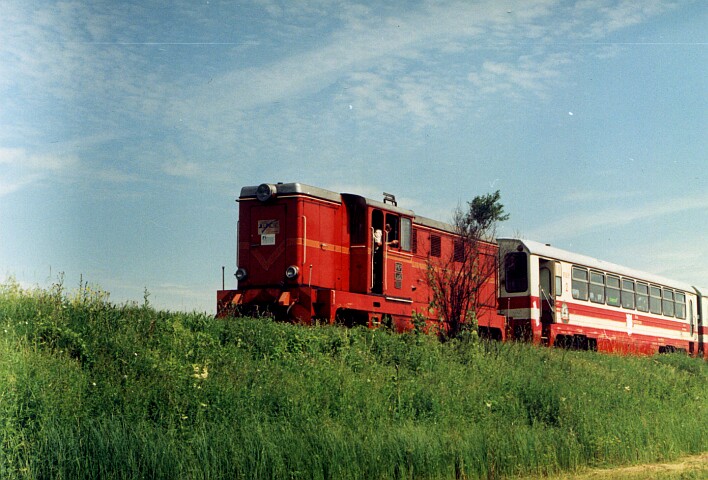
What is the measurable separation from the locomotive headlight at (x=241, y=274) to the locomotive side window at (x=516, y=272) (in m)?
9.76

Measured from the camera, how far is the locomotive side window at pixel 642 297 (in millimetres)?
29500

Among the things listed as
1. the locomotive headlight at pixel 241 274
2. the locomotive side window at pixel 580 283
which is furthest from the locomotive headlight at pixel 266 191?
the locomotive side window at pixel 580 283

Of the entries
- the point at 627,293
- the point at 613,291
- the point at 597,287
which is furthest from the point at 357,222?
the point at 627,293

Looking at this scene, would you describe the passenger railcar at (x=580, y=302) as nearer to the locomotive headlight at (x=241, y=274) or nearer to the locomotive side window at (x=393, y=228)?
the locomotive side window at (x=393, y=228)

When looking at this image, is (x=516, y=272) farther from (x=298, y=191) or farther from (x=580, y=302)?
(x=298, y=191)

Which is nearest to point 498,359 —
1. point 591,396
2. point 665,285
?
point 591,396

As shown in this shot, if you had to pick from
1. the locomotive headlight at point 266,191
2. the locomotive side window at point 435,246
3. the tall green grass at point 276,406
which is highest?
the locomotive headlight at point 266,191

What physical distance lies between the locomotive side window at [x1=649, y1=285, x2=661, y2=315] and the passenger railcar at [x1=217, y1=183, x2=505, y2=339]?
45.5ft

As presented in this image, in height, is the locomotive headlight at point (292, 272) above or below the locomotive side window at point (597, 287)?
below

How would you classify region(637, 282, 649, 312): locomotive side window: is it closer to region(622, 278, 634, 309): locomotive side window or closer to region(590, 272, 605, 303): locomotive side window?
region(622, 278, 634, 309): locomotive side window

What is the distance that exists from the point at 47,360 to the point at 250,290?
7408 millimetres

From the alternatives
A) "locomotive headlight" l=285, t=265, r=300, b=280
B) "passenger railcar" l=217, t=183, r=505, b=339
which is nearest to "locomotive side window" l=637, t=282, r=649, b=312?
"passenger railcar" l=217, t=183, r=505, b=339

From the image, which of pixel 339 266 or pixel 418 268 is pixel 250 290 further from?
pixel 418 268

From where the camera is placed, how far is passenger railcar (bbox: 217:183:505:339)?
1778 centimetres
